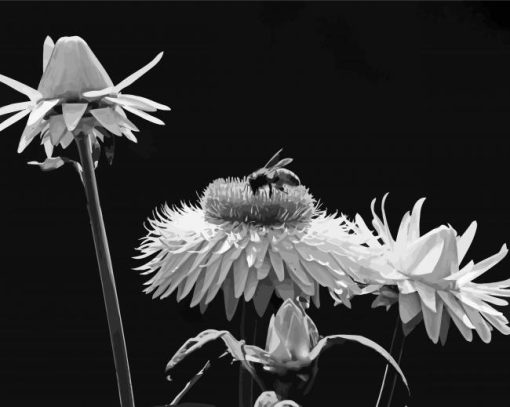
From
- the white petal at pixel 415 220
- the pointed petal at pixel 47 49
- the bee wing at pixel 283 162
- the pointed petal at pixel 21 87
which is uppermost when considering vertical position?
the pointed petal at pixel 47 49

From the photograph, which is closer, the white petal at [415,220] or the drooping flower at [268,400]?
the drooping flower at [268,400]

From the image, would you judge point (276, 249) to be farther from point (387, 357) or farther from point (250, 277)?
point (387, 357)

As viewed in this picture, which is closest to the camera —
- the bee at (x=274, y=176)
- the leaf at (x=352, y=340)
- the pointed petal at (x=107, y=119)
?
the leaf at (x=352, y=340)

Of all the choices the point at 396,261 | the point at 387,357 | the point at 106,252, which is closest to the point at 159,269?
the point at 106,252

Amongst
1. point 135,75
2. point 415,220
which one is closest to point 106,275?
point 135,75

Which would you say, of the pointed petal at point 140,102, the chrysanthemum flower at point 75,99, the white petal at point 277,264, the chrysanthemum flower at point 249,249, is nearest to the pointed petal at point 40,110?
the chrysanthemum flower at point 75,99

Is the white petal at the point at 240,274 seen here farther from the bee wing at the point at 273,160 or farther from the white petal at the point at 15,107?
the white petal at the point at 15,107

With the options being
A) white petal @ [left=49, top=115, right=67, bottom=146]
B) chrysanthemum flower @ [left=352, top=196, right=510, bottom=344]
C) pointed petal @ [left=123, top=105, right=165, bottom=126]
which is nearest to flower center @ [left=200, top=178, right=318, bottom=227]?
chrysanthemum flower @ [left=352, top=196, right=510, bottom=344]
